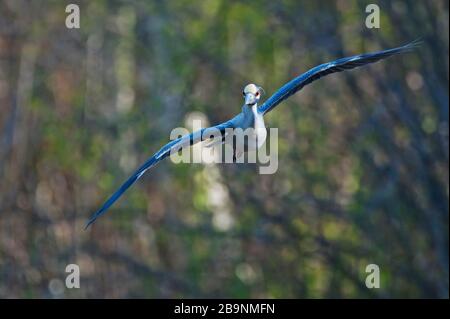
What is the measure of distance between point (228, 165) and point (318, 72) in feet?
18.5

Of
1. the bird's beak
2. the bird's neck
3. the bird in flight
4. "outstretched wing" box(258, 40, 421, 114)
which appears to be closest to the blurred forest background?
"outstretched wing" box(258, 40, 421, 114)

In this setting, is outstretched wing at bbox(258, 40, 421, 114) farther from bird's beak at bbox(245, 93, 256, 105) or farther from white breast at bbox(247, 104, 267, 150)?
bird's beak at bbox(245, 93, 256, 105)

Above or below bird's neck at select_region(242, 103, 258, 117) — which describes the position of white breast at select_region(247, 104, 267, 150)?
below

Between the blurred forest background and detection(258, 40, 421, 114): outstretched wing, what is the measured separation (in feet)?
16.1

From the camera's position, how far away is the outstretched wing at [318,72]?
530cm

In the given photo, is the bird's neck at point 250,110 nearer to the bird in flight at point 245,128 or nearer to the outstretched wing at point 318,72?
the bird in flight at point 245,128

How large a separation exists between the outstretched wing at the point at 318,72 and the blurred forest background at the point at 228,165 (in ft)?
16.1

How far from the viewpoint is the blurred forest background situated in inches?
427

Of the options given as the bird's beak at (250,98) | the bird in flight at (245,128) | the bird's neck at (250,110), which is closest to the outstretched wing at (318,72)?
the bird in flight at (245,128)

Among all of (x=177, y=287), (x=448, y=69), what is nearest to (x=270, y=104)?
(x=448, y=69)

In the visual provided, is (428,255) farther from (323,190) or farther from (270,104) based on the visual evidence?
(270,104)

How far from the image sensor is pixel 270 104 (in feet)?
17.3

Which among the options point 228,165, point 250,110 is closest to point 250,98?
point 250,110

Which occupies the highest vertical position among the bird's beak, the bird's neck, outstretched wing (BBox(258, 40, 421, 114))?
outstretched wing (BBox(258, 40, 421, 114))
